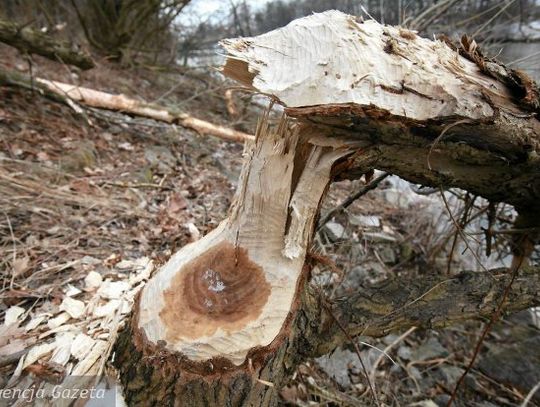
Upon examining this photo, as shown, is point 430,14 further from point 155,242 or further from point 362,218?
point 155,242

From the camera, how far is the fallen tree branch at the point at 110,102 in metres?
2.89

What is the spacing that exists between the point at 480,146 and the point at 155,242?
63.7 inches

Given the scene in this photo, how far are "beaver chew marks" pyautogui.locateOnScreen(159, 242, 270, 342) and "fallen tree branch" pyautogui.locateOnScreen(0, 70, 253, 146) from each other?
201 cm

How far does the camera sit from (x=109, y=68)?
5160 millimetres

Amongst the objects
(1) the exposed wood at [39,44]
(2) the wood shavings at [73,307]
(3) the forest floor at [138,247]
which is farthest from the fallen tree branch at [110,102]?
(2) the wood shavings at [73,307]

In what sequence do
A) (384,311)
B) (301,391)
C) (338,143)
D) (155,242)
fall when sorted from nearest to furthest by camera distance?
(338,143) < (384,311) < (301,391) < (155,242)

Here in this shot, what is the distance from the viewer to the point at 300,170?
3.51 feet

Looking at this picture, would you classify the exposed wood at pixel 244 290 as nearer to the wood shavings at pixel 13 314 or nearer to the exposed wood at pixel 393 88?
the exposed wood at pixel 393 88

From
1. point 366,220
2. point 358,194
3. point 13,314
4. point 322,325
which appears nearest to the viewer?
point 322,325

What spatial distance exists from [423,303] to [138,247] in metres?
1.39

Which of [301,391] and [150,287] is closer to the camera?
[150,287]

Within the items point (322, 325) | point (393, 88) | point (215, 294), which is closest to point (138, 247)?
point (215, 294)

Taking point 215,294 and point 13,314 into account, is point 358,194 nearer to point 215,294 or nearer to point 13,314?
point 215,294

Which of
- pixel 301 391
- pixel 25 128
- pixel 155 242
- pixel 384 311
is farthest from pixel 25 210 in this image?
pixel 384 311
